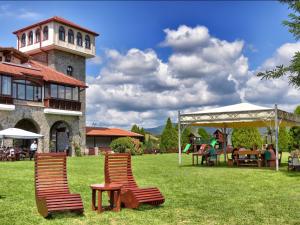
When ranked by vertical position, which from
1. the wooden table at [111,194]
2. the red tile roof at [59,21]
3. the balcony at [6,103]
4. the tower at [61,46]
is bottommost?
the wooden table at [111,194]

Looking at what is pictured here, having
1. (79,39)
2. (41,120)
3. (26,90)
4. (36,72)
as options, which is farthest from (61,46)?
(41,120)

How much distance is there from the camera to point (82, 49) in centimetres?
3912

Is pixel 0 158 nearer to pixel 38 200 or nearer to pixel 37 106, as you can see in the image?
pixel 37 106

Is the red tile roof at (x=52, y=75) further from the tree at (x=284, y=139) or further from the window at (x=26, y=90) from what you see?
the tree at (x=284, y=139)

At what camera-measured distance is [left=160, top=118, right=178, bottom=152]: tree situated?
5112 cm

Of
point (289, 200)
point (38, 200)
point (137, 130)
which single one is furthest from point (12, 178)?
point (137, 130)

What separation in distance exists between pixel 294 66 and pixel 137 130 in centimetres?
4515

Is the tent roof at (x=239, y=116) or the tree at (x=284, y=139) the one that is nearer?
the tent roof at (x=239, y=116)

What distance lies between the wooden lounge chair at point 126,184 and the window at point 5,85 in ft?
74.6

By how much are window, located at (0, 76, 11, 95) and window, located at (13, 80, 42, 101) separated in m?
0.86

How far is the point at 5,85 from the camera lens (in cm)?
2880

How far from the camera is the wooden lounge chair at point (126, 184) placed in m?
7.77

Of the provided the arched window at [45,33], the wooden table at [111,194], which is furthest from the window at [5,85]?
the wooden table at [111,194]

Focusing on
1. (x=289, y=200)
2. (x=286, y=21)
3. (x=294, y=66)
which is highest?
(x=286, y=21)
